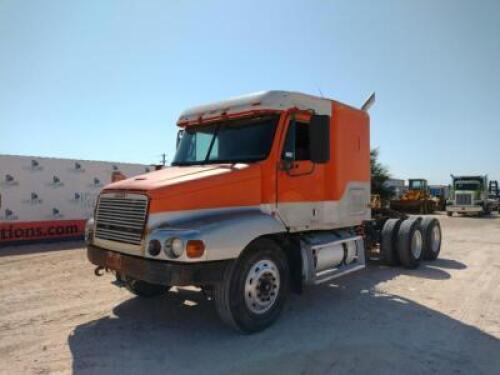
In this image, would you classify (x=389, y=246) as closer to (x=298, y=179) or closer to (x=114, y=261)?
Answer: (x=298, y=179)

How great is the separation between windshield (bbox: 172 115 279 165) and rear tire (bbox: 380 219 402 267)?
5191 millimetres

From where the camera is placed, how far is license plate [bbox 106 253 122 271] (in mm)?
5434

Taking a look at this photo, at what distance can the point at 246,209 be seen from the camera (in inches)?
232

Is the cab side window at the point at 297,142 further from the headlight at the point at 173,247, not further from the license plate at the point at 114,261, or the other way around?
the license plate at the point at 114,261

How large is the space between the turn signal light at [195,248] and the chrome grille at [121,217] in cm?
74

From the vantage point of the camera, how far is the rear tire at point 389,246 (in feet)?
32.9

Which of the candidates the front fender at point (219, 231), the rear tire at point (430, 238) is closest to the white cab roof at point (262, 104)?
the front fender at point (219, 231)

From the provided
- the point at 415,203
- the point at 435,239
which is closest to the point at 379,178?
the point at 415,203

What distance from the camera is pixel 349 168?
773 cm

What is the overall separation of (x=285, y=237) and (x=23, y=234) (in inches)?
449

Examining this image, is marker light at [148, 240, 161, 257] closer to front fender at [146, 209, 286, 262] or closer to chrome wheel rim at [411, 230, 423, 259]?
front fender at [146, 209, 286, 262]

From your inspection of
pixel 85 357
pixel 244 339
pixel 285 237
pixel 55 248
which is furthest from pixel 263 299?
pixel 55 248

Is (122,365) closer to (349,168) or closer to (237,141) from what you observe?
(237,141)

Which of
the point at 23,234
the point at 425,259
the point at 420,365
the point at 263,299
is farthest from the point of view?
the point at 23,234
